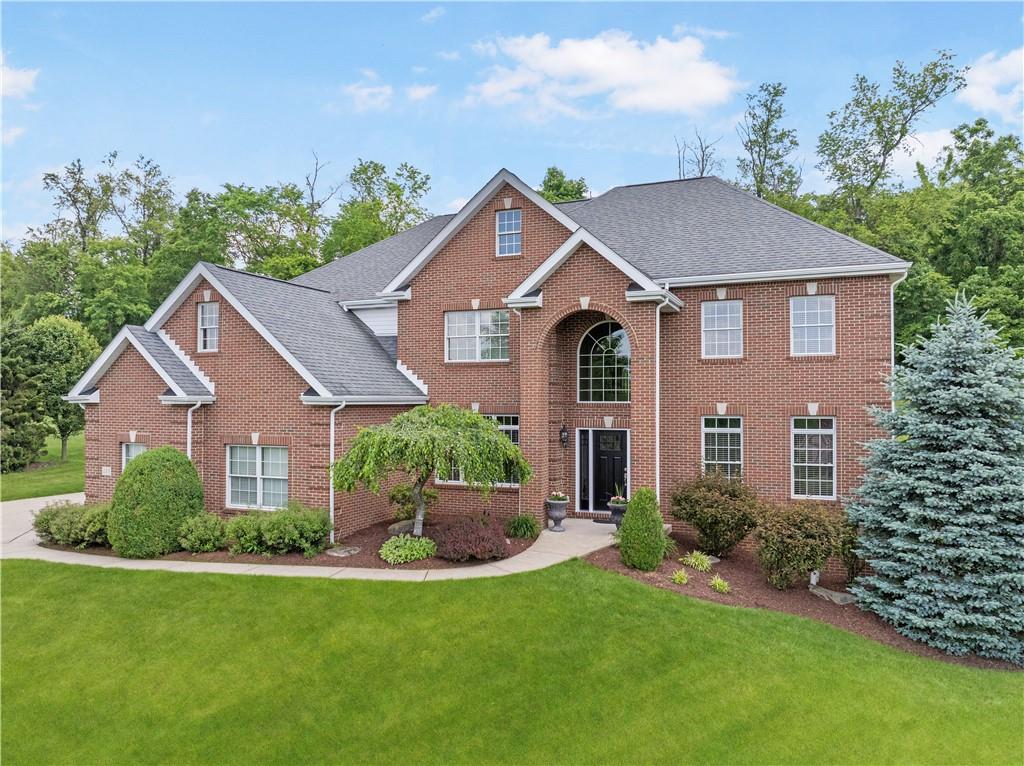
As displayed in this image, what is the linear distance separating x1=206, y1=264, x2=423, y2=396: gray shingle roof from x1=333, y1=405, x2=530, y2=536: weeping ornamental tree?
230 centimetres

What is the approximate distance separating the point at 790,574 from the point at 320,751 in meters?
9.34

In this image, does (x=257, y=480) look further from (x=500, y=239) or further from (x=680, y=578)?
(x=680, y=578)

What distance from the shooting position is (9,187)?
132 feet

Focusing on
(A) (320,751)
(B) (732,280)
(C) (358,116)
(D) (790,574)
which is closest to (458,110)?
(C) (358,116)

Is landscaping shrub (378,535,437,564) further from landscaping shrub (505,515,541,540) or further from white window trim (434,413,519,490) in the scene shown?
white window trim (434,413,519,490)

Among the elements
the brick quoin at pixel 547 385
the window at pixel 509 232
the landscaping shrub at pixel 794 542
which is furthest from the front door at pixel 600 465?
the window at pixel 509 232

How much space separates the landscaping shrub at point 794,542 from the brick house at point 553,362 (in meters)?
2.54

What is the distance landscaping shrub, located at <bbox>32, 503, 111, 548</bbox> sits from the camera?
14.1 meters

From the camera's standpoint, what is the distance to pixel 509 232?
55.9ft

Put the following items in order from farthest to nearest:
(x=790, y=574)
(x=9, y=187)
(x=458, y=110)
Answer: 1. (x=9, y=187)
2. (x=458, y=110)
3. (x=790, y=574)

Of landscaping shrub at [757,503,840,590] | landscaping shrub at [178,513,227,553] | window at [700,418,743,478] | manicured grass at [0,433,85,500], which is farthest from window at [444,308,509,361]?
manicured grass at [0,433,85,500]

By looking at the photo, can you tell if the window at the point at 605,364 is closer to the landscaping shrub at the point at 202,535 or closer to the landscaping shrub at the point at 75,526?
the landscaping shrub at the point at 202,535

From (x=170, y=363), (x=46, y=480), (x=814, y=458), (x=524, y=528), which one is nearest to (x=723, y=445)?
(x=814, y=458)

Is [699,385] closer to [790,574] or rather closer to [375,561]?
[790,574]
